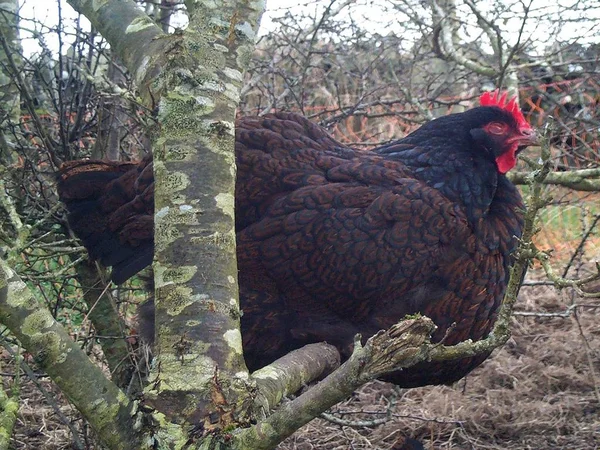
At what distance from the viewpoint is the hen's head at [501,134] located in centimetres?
332

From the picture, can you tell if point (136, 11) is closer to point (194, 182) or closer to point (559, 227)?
point (194, 182)

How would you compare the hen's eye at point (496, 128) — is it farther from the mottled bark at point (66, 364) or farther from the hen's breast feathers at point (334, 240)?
the mottled bark at point (66, 364)

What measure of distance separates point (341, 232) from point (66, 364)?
1367 millimetres

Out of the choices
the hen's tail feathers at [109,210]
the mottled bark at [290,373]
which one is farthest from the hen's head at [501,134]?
the hen's tail feathers at [109,210]

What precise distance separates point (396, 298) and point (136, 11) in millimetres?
1480

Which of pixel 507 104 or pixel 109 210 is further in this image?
pixel 507 104

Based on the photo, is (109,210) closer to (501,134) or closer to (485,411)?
(501,134)

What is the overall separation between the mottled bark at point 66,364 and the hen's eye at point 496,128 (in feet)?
7.21

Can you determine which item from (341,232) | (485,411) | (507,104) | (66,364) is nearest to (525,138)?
(507,104)

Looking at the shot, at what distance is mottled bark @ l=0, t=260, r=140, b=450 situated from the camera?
173 cm

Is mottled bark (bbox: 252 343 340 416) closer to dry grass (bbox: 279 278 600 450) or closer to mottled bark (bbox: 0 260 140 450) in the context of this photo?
mottled bark (bbox: 0 260 140 450)

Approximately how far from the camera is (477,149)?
3.32 metres

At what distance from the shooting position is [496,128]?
131 inches

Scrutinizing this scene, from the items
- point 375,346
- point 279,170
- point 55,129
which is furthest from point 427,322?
point 55,129
